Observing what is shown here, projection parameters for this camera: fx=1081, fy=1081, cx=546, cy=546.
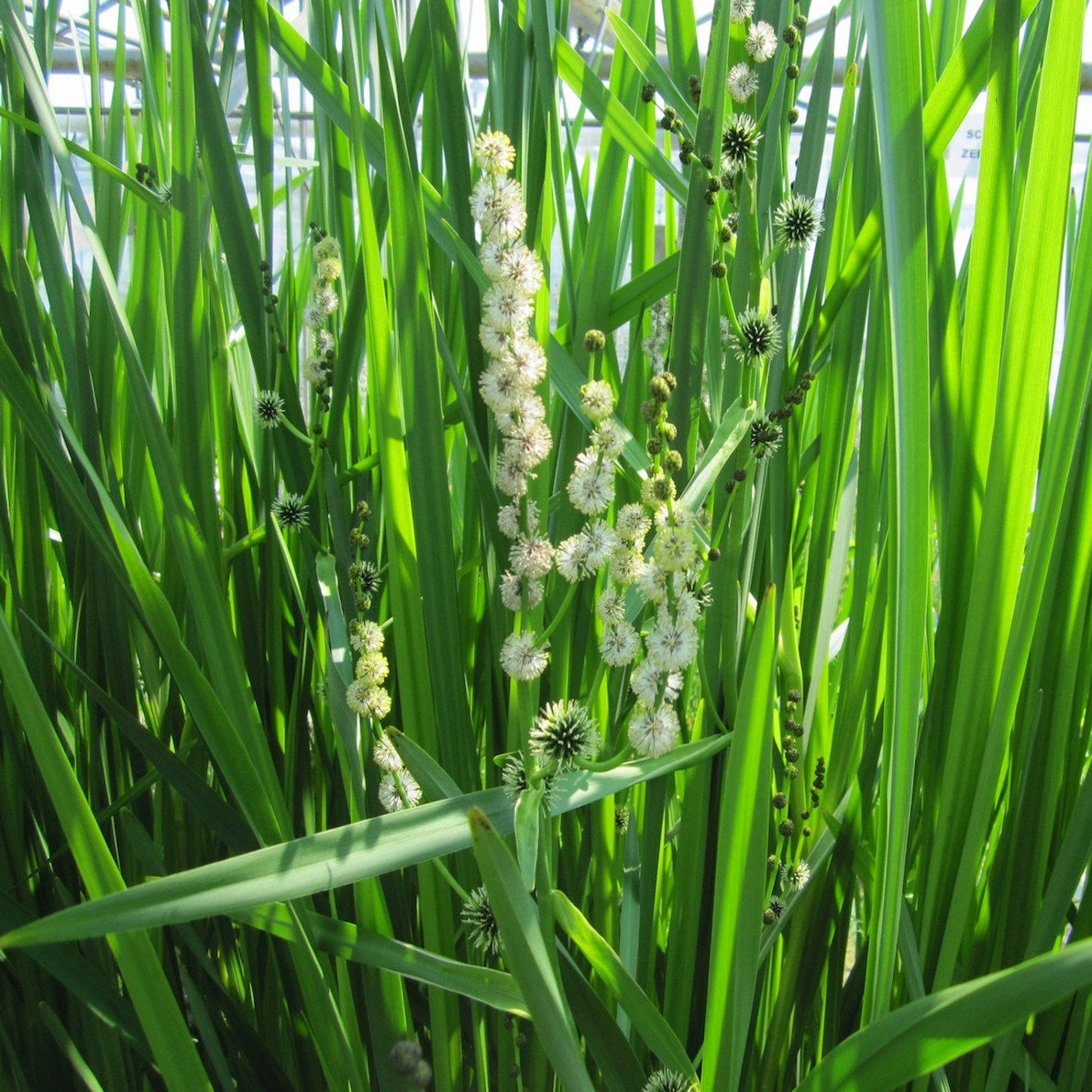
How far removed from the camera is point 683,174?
479 millimetres

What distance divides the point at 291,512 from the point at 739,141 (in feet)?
Answer: 0.83

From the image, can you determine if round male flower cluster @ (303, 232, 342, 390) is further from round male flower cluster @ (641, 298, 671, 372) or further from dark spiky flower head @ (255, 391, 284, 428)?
round male flower cluster @ (641, 298, 671, 372)

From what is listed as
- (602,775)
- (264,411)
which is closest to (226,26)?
(264,411)

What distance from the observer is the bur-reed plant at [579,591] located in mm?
325

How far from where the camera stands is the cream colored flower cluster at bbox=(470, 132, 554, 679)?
34 centimetres

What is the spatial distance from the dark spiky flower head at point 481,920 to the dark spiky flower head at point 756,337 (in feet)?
0.72

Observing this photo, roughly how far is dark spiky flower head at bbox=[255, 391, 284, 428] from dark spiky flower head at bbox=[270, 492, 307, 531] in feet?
0.11

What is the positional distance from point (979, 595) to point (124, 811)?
0.38 meters

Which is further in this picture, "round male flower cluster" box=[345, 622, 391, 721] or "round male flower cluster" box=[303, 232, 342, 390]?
"round male flower cluster" box=[303, 232, 342, 390]

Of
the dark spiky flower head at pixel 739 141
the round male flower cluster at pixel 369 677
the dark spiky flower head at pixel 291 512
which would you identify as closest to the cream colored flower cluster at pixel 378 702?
the round male flower cluster at pixel 369 677

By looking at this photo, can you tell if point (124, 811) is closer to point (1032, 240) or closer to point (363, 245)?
point (363, 245)

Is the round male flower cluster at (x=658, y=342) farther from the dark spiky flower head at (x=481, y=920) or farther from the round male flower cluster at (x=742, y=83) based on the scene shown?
the dark spiky flower head at (x=481, y=920)

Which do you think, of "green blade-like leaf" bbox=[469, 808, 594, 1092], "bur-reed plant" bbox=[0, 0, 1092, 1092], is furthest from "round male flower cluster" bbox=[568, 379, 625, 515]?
"green blade-like leaf" bbox=[469, 808, 594, 1092]

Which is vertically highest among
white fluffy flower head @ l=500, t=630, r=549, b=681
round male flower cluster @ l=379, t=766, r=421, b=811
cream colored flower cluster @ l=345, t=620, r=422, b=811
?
white fluffy flower head @ l=500, t=630, r=549, b=681
